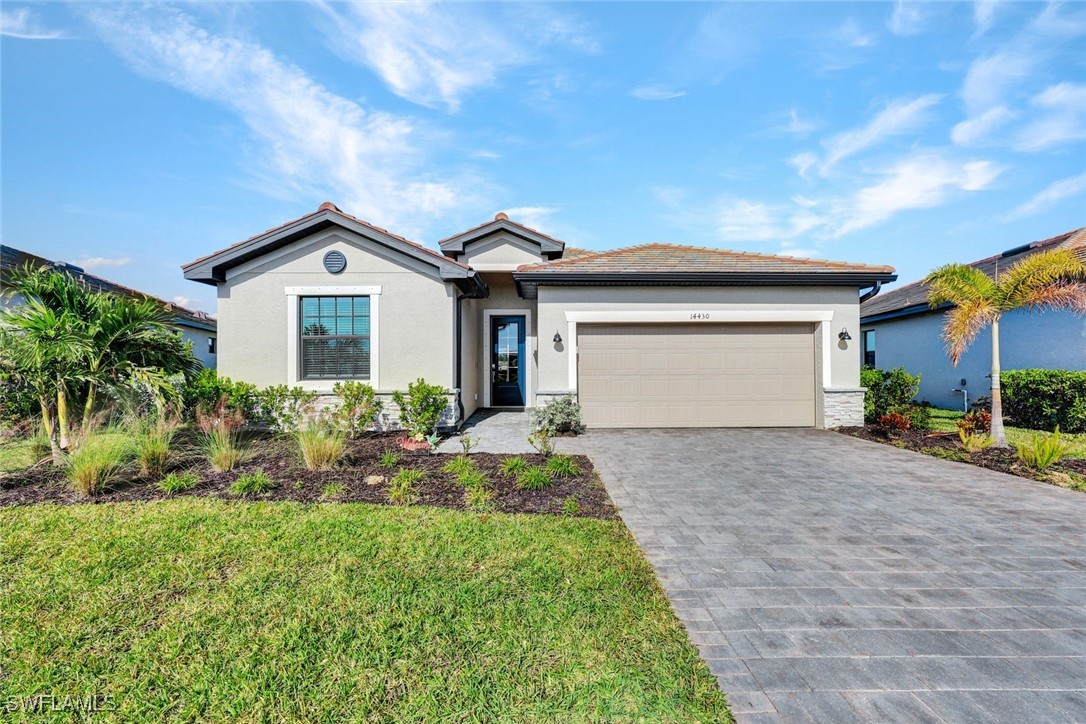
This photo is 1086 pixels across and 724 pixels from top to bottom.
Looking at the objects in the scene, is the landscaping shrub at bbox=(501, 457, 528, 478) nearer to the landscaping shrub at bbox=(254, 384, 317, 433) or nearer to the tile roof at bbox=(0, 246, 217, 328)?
the landscaping shrub at bbox=(254, 384, 317, 433)

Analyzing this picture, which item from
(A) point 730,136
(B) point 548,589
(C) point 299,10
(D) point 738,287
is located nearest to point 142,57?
(C) point 299,10

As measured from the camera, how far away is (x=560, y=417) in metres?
9.77

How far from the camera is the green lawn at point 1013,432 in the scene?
8.01m

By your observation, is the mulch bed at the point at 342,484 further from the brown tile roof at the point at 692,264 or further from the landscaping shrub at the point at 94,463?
the brown tile roof at the point at 692,264

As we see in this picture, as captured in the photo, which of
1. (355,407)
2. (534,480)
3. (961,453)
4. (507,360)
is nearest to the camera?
(534,480)

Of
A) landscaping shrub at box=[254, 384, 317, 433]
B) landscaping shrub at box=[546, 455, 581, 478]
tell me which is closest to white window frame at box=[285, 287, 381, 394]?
landscaping shrub at box=[254, 384, 317, 433]

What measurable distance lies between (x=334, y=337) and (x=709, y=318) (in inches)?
332

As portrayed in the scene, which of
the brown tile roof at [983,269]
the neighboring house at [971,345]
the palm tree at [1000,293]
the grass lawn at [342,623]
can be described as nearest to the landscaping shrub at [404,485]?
the grass lawn at [342,623]

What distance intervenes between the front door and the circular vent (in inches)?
201

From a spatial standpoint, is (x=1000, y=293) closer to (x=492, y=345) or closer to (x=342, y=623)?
(x=342, y=623)

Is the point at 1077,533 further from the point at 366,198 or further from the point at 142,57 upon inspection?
the point at 366,198

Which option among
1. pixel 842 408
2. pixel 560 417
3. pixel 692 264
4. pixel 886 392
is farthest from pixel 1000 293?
pixel 560 417

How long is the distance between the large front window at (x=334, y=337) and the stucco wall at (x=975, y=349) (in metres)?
11.2

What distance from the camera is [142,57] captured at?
7.86 m
